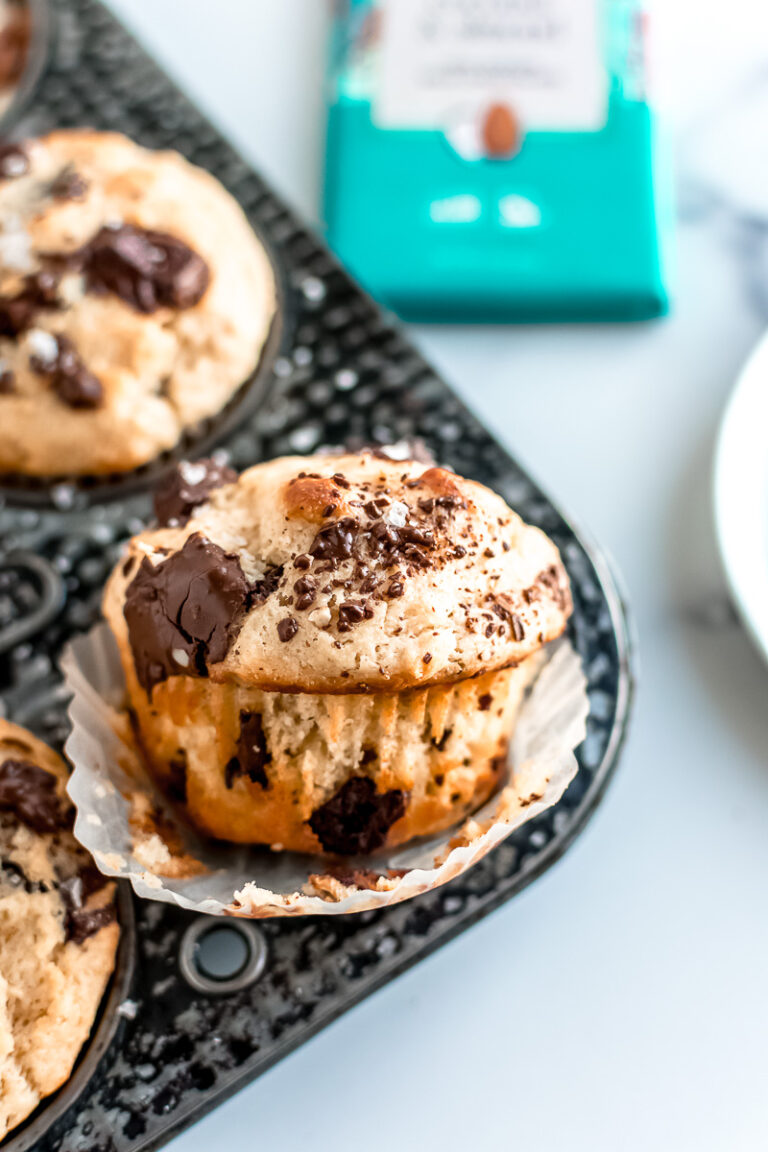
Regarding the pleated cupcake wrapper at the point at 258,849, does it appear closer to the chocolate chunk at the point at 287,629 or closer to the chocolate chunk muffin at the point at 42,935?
the chocolate chunk muffin at the point at 42,935

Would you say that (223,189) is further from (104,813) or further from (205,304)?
(104,813)

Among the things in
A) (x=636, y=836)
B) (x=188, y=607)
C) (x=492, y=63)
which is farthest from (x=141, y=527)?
(x=492, y=63)

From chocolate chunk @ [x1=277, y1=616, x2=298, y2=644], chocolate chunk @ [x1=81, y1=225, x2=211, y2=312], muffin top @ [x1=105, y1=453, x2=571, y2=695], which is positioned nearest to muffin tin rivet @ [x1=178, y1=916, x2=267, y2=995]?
muffin top @ [x1=105, y1=453, x2=571, y2=695]

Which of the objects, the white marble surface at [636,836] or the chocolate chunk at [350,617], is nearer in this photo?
the chocolate chunk at [350,617]

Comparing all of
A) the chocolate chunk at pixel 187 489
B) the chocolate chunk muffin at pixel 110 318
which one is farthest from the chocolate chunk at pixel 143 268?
the chocolate chunk at pixel 187 489

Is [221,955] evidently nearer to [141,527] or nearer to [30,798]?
[30,798]

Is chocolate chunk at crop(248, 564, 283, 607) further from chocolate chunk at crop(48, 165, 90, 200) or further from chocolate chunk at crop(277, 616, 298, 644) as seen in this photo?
chocolate chunk at crop(48, 165, 90, 200)
